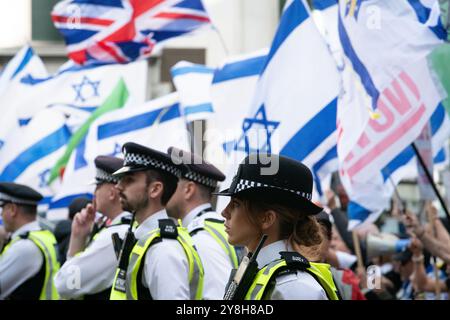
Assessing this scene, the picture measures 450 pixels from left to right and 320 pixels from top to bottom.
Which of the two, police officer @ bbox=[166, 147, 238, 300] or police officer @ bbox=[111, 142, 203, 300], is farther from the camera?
police officer @ bbox=[166, 147, 238, 300]

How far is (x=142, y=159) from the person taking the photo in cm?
669

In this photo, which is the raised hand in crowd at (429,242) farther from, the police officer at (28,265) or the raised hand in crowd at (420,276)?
the police officer at (28,265)

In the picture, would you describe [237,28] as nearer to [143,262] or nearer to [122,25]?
[122,25]

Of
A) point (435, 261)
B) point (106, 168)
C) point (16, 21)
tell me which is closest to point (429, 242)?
point (435, 261)

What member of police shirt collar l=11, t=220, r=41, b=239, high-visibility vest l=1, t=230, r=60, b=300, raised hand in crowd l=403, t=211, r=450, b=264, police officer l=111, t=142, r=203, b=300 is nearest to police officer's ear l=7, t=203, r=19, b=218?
police shirt collar l=11, t=220, r=41, b=239

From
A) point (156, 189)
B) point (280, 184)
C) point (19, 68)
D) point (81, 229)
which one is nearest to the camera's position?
point (280, 184)

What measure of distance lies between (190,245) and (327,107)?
3.12m

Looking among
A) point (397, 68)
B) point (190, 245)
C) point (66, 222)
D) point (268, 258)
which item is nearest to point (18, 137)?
point (66, 222)

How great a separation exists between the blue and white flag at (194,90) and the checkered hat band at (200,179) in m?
3.99

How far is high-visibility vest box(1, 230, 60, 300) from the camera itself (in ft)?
29.6

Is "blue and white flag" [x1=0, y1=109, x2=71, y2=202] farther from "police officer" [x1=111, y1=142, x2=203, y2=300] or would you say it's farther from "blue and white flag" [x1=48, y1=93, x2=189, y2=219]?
"police officer" [x1=111, y1=142, x2=203, y2=300]

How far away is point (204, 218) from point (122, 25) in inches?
201

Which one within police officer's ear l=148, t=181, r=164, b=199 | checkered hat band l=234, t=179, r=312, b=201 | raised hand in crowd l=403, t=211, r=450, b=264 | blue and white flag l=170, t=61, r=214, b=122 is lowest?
raised hand in crowd l=403, t=211, r=450, b=264

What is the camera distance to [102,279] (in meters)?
7.16
